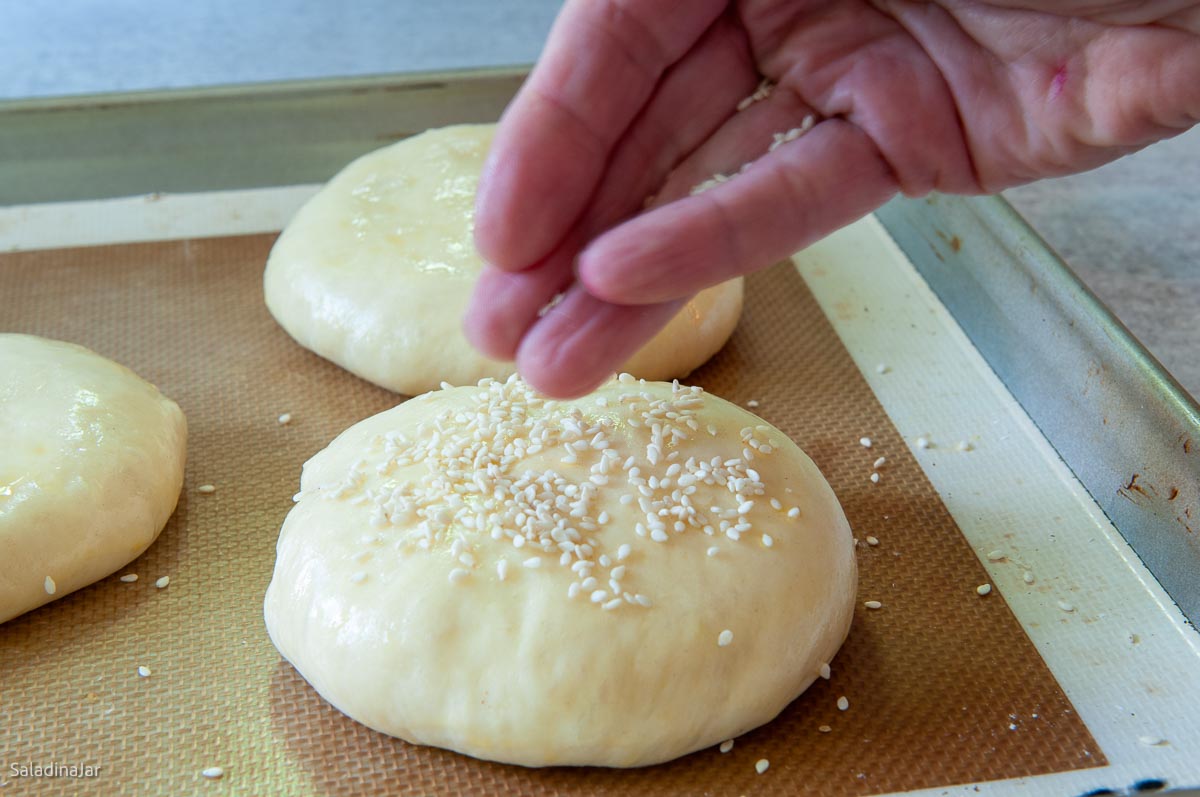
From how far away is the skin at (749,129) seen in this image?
1.29m

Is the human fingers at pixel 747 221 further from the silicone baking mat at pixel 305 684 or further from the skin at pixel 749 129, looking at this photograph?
the silicone baking mat at pixel 305 684

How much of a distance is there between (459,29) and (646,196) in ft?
8.54

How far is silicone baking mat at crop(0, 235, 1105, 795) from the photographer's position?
1450mm

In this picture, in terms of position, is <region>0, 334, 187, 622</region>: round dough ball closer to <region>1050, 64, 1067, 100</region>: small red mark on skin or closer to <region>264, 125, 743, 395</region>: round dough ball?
<region>264, 125, 743, 395</region>: round dough ball

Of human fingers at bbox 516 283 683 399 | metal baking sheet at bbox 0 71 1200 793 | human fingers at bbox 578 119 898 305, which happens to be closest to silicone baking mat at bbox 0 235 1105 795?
metal baking sheet at bbox 0 71 1200 793

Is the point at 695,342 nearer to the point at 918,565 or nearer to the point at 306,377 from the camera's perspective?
the point at 918,565

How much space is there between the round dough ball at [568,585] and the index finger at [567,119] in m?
0.33

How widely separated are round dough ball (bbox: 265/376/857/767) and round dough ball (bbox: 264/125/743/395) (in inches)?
15.1

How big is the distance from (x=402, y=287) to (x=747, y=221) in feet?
2.99

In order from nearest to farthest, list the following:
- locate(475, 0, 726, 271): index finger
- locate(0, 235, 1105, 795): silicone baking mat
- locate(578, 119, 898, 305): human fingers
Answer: locate(578, 119, 898, 305): human fingers, locate(475, 0, 726, 271): index finger, locate(0, 235, 1105, 795): silicone baking mat

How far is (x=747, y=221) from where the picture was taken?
131 cm

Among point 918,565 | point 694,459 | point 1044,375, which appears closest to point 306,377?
point 694,459

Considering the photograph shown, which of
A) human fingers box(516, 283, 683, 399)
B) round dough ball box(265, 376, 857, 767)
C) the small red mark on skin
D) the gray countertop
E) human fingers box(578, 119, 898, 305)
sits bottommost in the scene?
the gray countertop

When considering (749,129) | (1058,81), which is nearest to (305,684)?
(749,129)
